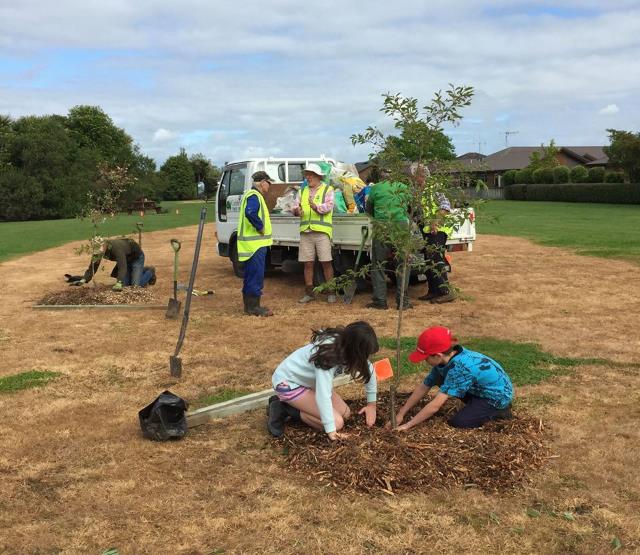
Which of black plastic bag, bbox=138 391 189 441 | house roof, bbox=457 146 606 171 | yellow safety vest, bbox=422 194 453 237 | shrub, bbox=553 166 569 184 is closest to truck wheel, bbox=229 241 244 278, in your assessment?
black plastic bag, bbox=138 391 189 441

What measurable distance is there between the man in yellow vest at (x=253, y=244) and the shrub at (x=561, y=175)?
49930 millimetres

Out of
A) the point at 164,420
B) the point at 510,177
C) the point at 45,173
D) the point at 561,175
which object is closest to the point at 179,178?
the point at 45,173

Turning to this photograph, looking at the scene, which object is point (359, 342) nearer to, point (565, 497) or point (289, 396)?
point (289, 396)

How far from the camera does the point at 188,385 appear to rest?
5871 millimetres

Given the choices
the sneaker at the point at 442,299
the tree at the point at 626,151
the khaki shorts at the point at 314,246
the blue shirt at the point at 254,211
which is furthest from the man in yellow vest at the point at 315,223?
the tree at the point at 626,151

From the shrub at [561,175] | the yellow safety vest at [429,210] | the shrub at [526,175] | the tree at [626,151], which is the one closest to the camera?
the yellow safety vest at [429,210]

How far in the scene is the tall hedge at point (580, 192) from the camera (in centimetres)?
4381

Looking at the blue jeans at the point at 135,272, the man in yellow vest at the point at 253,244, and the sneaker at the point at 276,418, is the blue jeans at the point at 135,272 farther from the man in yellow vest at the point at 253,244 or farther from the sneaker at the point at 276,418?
the sneaker at the point at 276,418

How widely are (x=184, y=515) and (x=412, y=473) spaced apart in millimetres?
1307

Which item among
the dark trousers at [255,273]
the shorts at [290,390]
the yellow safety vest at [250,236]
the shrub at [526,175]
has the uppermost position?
the shrub at [526,175]

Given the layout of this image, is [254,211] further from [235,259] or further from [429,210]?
[429,210]

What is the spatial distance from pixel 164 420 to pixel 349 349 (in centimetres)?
145

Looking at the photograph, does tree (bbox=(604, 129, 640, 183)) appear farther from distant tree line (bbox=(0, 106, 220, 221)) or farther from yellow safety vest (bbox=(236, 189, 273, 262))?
yellow safety vest (bbox=(236, 189, 273, 262))

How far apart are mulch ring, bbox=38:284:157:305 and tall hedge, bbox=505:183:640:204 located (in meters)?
40.6
